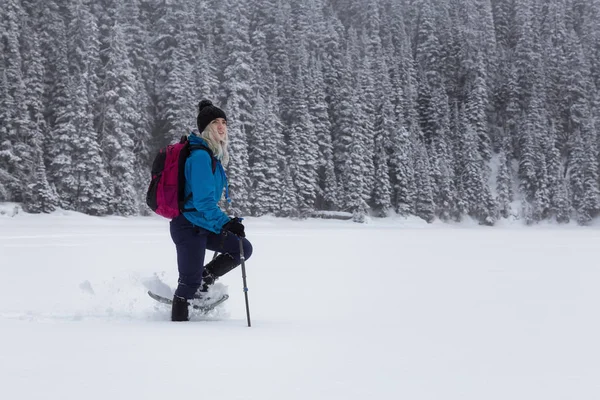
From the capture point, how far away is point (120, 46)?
3688 cm

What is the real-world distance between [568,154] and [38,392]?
66.1m

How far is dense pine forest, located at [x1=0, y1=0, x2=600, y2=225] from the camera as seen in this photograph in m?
35.1

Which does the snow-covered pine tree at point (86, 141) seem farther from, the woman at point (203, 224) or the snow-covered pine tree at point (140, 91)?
the woman at point (203, 224)

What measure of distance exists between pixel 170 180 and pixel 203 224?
431 millimetres

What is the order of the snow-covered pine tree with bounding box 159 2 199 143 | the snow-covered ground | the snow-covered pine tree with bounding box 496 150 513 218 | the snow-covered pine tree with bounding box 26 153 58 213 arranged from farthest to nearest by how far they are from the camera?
the snow-covered pine tree with bounding box 496 150 513 218 → the snow-covered pine tree with bounding box 159 2 199 143 → the snow-covered pine tree with bounding box 26 153 58 213 → the snow-covered ground

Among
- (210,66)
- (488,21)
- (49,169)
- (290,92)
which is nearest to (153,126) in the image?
(210,66)

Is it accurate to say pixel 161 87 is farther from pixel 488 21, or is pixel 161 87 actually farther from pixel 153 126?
pixel 488 21

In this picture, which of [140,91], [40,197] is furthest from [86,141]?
[140,91]

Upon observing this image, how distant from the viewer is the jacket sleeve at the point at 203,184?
386cm

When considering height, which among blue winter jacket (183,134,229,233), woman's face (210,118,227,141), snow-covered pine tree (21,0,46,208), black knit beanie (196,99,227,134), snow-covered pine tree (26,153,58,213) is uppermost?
snow-covered pine tree (21,0,46,208)

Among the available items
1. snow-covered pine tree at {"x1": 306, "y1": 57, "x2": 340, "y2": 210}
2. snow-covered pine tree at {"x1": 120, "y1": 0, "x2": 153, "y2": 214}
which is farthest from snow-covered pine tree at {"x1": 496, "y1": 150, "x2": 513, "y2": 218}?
snow-covered pine tree at {"x1": 120, "y1": 0, "x2": 153, "y2": 214}

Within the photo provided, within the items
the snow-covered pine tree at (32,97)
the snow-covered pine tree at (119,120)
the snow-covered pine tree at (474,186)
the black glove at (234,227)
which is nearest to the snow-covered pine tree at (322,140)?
the snow-covered pine tree at (474,186)

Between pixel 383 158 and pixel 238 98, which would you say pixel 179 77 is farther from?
pixel 383 158

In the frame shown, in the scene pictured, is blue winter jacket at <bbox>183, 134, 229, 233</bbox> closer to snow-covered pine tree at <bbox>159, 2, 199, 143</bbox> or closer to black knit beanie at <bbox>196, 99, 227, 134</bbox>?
black knit beanie at <bbox>196, 99, 227, 134</bbox>
